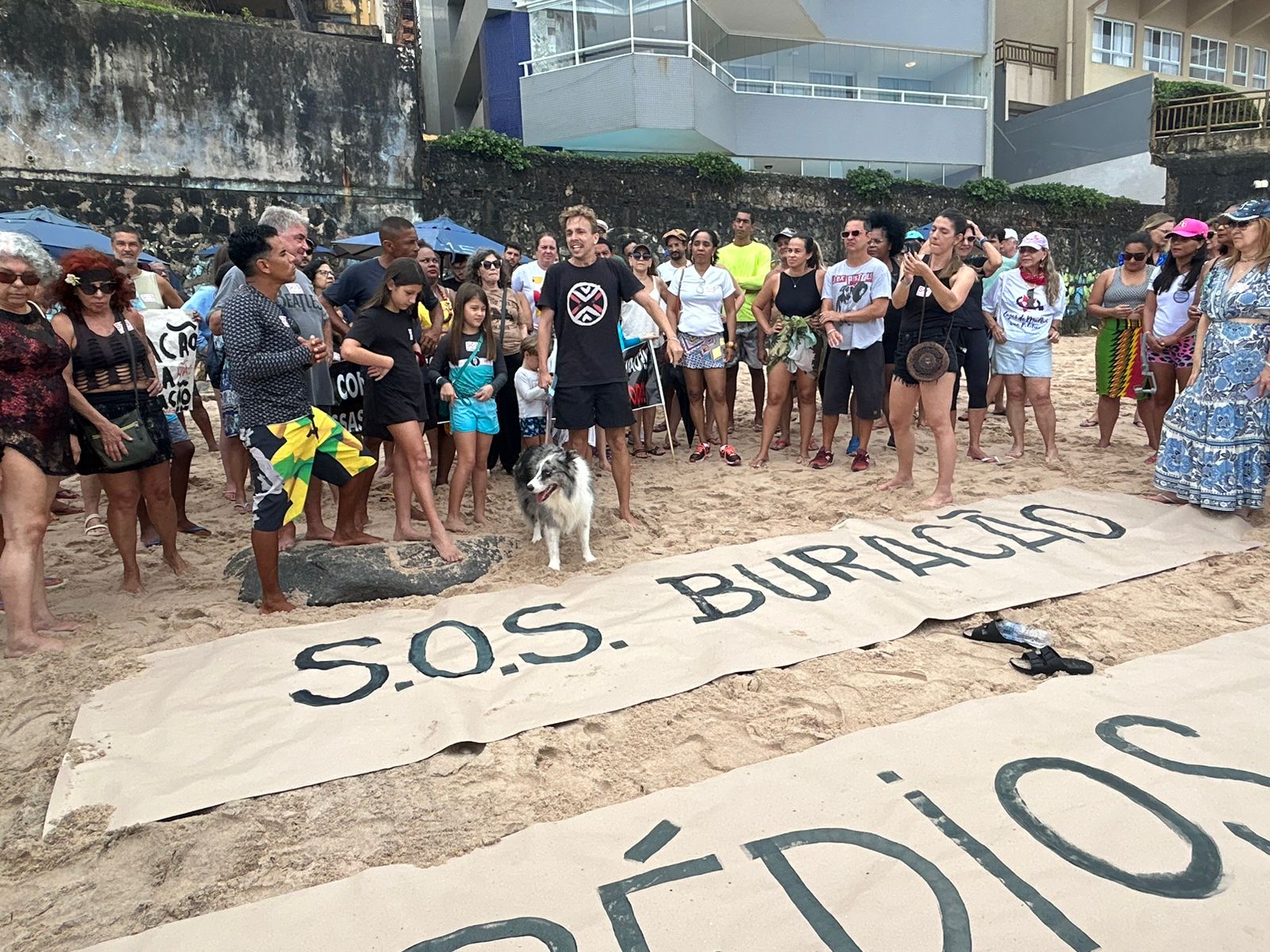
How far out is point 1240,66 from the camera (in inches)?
1045

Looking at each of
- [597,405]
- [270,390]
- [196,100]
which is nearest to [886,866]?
[270,390]

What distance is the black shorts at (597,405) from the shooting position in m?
5.30

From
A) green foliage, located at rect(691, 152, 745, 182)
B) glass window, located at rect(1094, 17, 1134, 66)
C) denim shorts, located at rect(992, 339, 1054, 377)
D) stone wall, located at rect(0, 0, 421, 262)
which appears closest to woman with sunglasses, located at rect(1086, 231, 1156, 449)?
denim shorts, located at rect(992, 339, 1054, 377)

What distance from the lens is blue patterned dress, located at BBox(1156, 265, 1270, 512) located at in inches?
190

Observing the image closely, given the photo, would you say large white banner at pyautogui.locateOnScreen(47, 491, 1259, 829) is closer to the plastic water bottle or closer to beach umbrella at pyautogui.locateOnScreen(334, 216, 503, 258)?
the plastic water bottle

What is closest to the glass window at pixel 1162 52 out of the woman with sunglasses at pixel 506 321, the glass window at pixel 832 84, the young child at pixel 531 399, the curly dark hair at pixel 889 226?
the glass window at pixel 832 84

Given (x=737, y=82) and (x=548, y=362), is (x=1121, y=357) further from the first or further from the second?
(x=737, y=82)

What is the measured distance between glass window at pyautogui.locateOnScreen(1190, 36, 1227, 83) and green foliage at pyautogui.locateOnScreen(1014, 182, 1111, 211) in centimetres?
1168

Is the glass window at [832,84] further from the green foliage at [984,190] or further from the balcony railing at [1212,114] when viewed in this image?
the balcony railing at [1212,114]

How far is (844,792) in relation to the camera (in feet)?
8.54

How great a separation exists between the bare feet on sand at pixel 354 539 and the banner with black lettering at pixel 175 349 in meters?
1.34

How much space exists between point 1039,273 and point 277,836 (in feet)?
21.8

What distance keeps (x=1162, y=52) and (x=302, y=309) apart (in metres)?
30.3

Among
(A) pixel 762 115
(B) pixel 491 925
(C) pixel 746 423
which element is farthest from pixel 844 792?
(A) pixel 762 115
